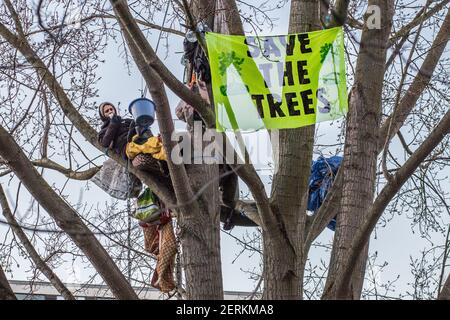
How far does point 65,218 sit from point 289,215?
4.44 feet

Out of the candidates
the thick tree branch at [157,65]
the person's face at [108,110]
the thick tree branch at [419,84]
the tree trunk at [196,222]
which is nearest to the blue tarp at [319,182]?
the thick tree branch at [419,84]

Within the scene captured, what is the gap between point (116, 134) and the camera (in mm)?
6855

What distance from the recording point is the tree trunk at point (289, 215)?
17.9 ft

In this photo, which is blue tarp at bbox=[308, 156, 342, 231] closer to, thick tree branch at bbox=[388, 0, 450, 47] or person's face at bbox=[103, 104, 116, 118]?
thick tree branch at bbox=[388, 0, 450, 47]

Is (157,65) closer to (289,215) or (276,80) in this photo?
(276,80)

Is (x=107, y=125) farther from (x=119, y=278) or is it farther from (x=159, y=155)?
(x=119, y=278)

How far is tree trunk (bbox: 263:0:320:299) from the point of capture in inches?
215

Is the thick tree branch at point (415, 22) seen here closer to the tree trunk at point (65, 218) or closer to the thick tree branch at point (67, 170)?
the tree trunk at point (65, 218)

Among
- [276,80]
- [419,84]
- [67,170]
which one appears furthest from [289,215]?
[67,170]

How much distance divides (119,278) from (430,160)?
92.7 inches

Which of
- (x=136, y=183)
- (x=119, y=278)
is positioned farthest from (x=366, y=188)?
(x=136, y=183)

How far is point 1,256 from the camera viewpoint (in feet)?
21.5

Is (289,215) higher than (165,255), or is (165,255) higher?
(165,255)

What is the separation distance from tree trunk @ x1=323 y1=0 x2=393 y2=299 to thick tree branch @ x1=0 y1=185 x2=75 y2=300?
5.50 ft
